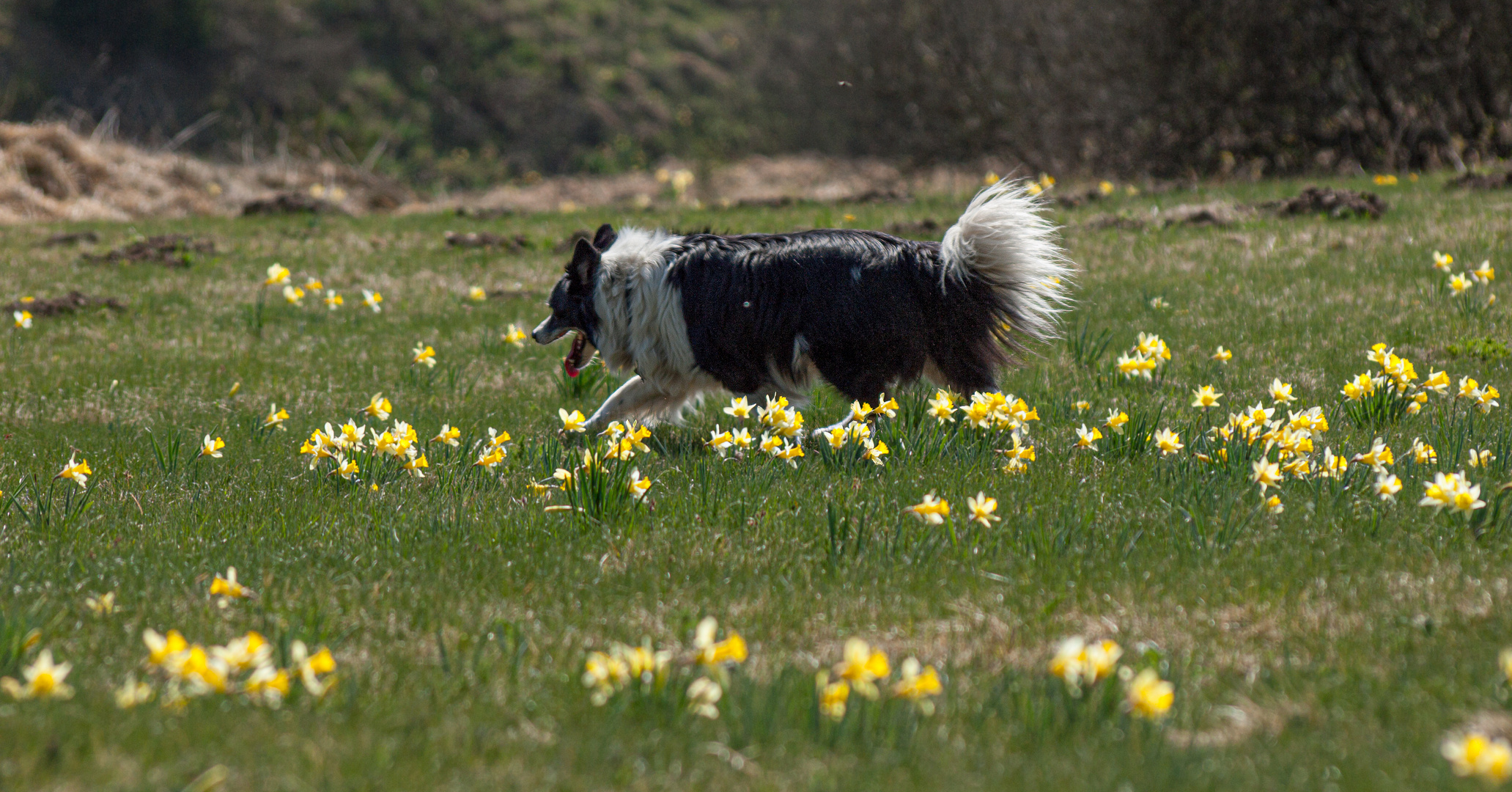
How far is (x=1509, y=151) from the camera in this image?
13039 mm

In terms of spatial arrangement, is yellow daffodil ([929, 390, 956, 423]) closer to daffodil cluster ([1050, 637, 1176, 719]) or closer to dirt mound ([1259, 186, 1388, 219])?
daffodil cluster ([1050, 637, 1176, 719])

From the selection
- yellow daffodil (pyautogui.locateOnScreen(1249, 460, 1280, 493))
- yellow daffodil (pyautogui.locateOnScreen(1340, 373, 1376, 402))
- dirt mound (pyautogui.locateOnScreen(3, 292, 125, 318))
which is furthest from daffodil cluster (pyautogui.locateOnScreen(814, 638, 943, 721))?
dirt mound (pyautogui.locateOnScreen(3, 292, 125, 318))

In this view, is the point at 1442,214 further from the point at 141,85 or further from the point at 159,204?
the point at 141,85

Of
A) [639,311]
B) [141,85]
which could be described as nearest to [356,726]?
[639,311]

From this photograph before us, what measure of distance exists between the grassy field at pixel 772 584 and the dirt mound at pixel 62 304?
5.72 feet

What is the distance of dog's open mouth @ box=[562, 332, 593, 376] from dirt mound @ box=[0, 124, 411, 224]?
8580 mm

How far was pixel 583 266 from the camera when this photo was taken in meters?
5.70

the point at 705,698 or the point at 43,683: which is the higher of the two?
the point at 43,683

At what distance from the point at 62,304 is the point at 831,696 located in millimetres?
8061

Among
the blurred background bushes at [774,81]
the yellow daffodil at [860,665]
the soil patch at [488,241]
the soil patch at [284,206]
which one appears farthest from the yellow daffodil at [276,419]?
the soil patch at [284,206]

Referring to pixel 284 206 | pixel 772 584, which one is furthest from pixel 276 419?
pixel 284 206

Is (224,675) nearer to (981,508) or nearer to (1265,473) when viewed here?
(981,508)

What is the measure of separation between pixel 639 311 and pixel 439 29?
26485mm

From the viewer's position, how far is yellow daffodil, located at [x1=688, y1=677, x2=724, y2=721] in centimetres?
247
